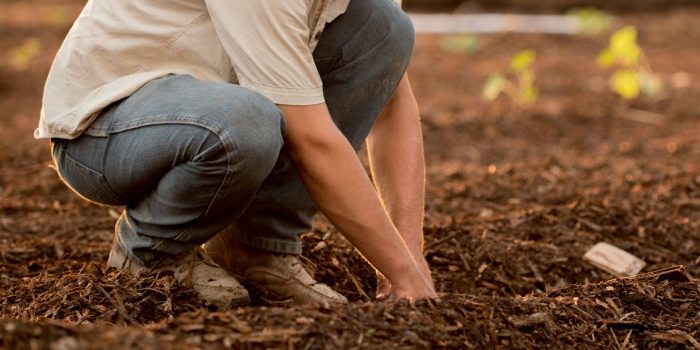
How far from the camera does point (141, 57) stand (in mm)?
2201

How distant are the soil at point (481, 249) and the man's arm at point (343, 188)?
0.17 metres

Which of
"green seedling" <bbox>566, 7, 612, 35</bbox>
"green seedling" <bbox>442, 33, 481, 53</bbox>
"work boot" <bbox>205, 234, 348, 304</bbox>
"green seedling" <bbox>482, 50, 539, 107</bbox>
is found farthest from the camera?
"green seedling" <bbox>566, 7, 612, 35</bbox>

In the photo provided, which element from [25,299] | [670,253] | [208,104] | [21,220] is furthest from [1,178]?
[670,253]

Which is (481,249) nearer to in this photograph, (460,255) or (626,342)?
(460,255)

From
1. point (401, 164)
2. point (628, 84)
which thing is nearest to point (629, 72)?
point (628, 84)

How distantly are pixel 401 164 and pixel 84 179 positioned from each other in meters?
0.85

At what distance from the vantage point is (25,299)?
227cm

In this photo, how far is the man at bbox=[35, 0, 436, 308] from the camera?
2.01 m

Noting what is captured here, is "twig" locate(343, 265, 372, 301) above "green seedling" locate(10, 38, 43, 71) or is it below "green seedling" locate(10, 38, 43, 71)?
above

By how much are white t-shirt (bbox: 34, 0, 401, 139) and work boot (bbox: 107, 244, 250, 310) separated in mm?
388

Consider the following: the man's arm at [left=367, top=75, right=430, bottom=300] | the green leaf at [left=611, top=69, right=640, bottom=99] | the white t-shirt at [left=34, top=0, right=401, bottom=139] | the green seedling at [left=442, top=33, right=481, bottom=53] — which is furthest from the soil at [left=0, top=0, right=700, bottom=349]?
the green seedling at [left=442, top=33, right=481, bottom=53]

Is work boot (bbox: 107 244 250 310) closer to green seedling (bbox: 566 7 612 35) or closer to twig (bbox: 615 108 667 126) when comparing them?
twig (bbox: 615 108 667 126)

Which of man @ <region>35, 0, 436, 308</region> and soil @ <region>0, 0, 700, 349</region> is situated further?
man @ <region>35, 0, 436, 308</region>

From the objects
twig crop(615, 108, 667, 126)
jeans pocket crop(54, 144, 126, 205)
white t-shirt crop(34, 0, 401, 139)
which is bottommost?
twig crop(615, 108, 667, 126)
